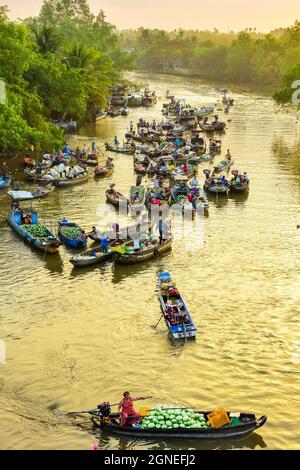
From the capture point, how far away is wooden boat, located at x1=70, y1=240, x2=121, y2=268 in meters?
30.1

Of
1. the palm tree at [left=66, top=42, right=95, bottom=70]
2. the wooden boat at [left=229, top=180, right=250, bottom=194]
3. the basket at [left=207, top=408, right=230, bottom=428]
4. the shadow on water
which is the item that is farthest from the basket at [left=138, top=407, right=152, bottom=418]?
the palm tree at [left=66, top=42, right=95, bottom=70]

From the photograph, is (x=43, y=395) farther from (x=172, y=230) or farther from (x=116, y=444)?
(x=172, y=230)

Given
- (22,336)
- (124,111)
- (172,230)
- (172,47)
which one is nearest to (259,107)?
(124,111)

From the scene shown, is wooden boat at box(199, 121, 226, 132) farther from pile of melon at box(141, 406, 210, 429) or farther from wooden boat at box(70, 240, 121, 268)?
pile of melon at box(141, 406, 210, 429)

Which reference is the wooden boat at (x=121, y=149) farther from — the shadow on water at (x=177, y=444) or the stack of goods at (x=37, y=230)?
the shadow on water at (x=177, y=444)

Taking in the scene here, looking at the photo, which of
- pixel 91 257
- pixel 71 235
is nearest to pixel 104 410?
pixel 91 257

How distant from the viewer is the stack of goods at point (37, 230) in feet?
108

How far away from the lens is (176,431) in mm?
17438

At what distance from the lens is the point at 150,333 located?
24141mm

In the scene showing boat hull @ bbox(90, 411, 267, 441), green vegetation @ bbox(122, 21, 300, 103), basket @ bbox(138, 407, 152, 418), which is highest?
green vegetation @ bbox(122, 21, 300, 103)

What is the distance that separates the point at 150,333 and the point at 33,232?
1208cm

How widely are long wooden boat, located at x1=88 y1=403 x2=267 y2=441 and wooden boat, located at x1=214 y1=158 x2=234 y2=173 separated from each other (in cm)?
3366

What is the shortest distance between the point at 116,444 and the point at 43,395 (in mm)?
3655

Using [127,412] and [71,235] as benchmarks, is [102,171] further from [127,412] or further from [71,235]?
[127,412]
